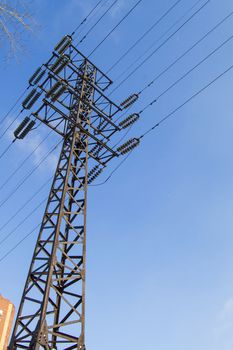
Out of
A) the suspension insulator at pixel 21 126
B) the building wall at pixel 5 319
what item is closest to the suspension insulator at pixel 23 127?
the suspension insulator at pixel 21 126

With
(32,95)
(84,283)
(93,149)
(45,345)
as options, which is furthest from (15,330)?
(32,95)

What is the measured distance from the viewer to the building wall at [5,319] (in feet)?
113

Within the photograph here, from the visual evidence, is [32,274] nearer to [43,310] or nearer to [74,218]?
[43,310]

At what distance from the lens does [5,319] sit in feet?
117

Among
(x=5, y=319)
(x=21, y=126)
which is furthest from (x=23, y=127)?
(x=5, y=319)

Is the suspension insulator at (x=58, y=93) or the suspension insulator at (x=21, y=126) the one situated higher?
the suspension insulator at (x=58, y=93)

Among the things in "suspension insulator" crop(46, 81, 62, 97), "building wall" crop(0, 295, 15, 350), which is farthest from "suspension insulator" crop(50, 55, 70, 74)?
"building wall" crop(0, 295, 15, 350)

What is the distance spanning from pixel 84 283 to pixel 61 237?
152 centimetres

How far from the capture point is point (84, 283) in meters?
9.41

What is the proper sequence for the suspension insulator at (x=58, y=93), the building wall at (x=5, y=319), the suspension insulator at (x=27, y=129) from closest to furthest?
the suspension insulator at (x=58, y=93) < the suspension insulator at (x=27, y=129) < the building wall at (x=5, y=319)

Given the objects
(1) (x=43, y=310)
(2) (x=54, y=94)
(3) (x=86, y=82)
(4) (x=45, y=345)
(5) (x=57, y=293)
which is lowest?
(4) (x=45, y=345)

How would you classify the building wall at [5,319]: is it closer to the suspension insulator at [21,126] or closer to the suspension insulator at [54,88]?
the suspension insulator at [21,126]

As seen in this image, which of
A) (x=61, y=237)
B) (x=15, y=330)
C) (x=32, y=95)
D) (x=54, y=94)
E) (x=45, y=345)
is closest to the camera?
(x=45, y=345)

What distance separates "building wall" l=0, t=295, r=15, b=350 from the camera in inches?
1352
